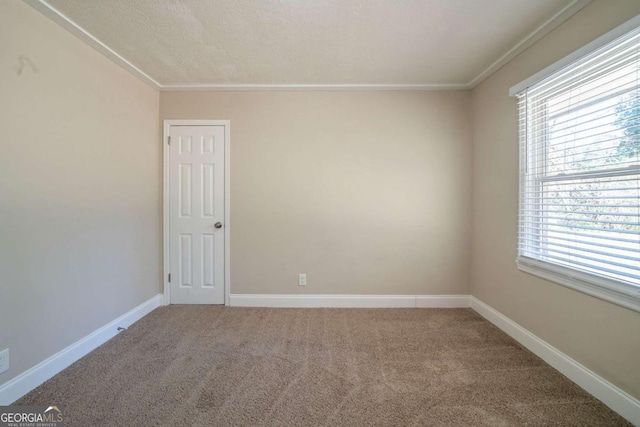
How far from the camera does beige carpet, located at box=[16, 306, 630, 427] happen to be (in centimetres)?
142

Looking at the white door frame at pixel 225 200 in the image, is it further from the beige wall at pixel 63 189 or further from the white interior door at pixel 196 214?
the beige wall at pixel 63 189

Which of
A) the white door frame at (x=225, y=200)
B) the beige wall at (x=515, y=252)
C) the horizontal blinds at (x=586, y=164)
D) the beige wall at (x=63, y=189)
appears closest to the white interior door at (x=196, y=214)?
the white door frame at (x=225, y=200)

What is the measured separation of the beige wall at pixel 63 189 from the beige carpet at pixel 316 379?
0.40m

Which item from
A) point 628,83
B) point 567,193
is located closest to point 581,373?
point 567,193

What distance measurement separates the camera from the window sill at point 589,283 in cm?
140

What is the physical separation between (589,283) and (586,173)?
0.72 m

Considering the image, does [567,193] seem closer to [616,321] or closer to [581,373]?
[616,321]

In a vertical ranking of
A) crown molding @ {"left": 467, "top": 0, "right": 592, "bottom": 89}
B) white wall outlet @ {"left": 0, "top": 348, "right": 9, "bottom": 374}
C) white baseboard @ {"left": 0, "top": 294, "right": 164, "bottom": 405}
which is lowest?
white baseboard @ {"left": 0, "top": 294, "right": 164, "bottom": 405}

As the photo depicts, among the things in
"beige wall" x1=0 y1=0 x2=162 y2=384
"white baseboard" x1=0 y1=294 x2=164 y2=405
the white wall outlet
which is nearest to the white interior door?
"beige wall" x1=0 y1=0 x2=162 y2=384
